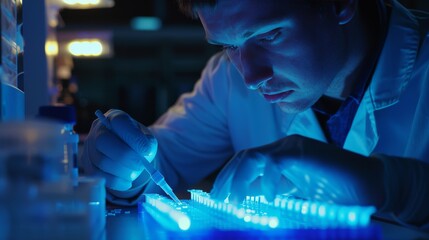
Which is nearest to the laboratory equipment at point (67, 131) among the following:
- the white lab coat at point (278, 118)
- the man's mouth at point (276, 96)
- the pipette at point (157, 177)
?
the pipette at point (157, 177)

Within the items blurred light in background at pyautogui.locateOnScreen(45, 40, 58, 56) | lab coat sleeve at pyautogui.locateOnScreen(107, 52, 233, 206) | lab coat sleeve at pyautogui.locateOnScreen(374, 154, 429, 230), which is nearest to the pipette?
lab coat sleeve at pyautogui.locateOnScreen(374, 154, 429, 230)

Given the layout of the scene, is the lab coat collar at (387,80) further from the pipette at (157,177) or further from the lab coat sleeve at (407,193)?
the pipette at (157,177)

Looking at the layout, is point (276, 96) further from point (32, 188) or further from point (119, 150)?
point (32, 188)

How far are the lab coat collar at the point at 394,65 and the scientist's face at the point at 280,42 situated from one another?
17cm

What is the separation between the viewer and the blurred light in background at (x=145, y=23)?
388 centimetres

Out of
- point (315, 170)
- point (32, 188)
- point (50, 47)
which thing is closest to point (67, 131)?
point (32, 188)

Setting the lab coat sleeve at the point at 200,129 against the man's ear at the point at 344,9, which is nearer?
the man's ear at the point at 344,9

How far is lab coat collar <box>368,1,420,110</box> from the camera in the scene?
141cm

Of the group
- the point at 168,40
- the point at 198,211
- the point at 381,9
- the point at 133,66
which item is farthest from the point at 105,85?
the point at 198,211

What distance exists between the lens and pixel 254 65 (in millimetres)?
1218

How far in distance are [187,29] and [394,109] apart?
2812mm

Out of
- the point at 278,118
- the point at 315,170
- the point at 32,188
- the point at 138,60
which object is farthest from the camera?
the point at 138,60

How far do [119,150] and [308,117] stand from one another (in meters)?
0.74

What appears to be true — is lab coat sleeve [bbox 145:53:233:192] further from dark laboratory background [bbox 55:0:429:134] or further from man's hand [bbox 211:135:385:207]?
dark laboratory background [bbox 55:0:429:134]
